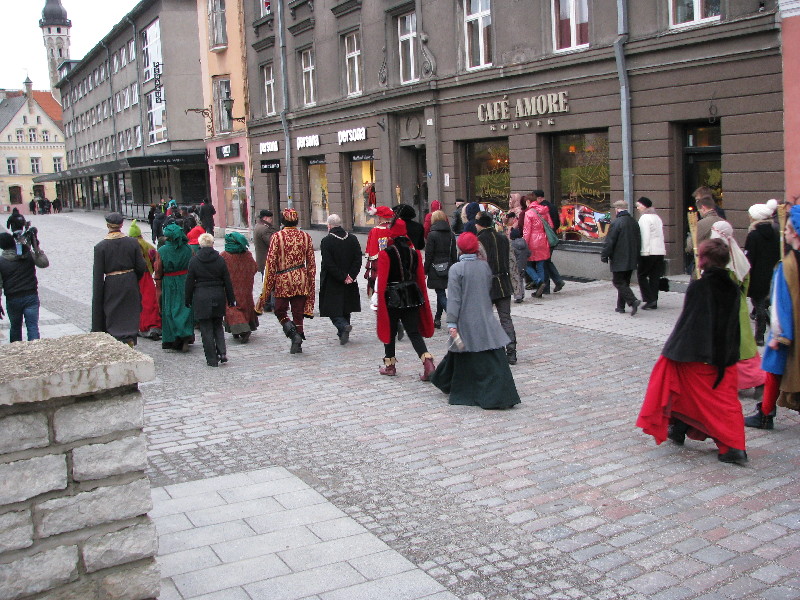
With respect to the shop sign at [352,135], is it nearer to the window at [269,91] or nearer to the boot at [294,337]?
the window at [269,91]

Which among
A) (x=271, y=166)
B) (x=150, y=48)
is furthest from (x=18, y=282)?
(x=150, y=48)

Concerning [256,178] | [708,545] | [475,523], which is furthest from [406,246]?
[256,178]

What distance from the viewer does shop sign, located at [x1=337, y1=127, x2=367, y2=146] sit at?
24.5 m

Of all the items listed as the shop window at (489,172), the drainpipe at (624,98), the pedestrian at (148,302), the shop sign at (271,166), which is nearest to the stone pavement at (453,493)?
the pedestrian at (148,302)

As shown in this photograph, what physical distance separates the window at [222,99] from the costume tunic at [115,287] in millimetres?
24559

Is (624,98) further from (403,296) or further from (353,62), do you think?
(353,62)

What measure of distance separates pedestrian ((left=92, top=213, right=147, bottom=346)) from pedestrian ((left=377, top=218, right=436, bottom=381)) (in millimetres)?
2970

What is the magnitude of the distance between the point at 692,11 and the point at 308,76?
50.7 ft

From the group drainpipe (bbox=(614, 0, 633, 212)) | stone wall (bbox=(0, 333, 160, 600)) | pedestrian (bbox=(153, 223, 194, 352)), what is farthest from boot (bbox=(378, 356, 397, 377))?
drainpipe (bbox=(614, 0, 633, 212))

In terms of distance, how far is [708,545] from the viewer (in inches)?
199

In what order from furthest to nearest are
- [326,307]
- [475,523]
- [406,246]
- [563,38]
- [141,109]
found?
[141,109] < [563,38] < [326,307] < [406,246] < [475,523]

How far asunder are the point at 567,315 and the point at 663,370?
6873 millimetres

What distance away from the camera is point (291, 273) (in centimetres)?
1137

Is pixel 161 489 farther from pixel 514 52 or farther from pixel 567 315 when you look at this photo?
pixel 514 52
